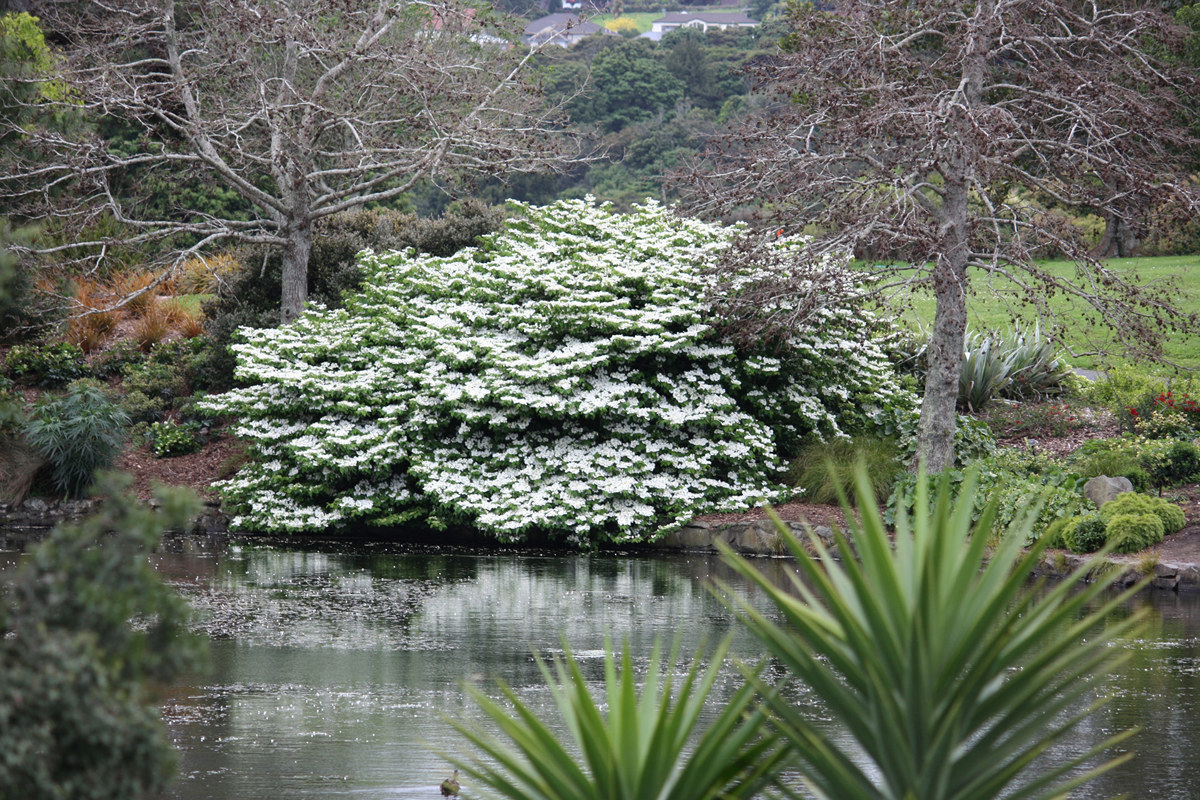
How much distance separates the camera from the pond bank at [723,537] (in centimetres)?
1052

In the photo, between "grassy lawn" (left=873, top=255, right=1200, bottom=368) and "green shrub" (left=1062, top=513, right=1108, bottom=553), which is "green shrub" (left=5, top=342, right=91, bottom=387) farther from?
"green shrub" (left=1062, top=513, right=1108, bottom=553)

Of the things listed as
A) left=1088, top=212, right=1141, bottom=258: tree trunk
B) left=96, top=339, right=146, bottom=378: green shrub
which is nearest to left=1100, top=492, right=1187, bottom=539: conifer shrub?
left=96, top=339, right=146, bottom=378: green shrub

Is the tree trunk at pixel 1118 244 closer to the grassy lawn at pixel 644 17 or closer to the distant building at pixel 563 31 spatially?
the distant building at pixel 563 31

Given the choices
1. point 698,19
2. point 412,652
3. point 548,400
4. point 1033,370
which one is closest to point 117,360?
point 548,400

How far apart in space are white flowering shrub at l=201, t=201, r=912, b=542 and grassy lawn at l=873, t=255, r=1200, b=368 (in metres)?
2.63

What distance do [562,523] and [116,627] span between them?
1023 cm

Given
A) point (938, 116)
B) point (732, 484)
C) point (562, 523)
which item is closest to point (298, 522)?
point (562, 523)

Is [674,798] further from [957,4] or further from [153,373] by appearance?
[153,373]

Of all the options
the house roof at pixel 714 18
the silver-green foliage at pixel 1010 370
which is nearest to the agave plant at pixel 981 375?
the silver-green foliage at pixel 1010 370

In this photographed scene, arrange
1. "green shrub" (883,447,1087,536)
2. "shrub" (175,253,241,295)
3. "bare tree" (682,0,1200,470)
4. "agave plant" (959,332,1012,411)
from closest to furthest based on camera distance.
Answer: "bare tree" (682,0,1200,470), "green shrub" (883,447,1087,536), "agave plant" (959,332,1012,411), "shrub" (175,253,241,295)

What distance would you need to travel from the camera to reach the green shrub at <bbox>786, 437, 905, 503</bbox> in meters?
12.9

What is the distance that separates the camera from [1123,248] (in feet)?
101

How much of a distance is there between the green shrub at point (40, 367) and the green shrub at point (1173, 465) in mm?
15092

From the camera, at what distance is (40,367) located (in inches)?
667
